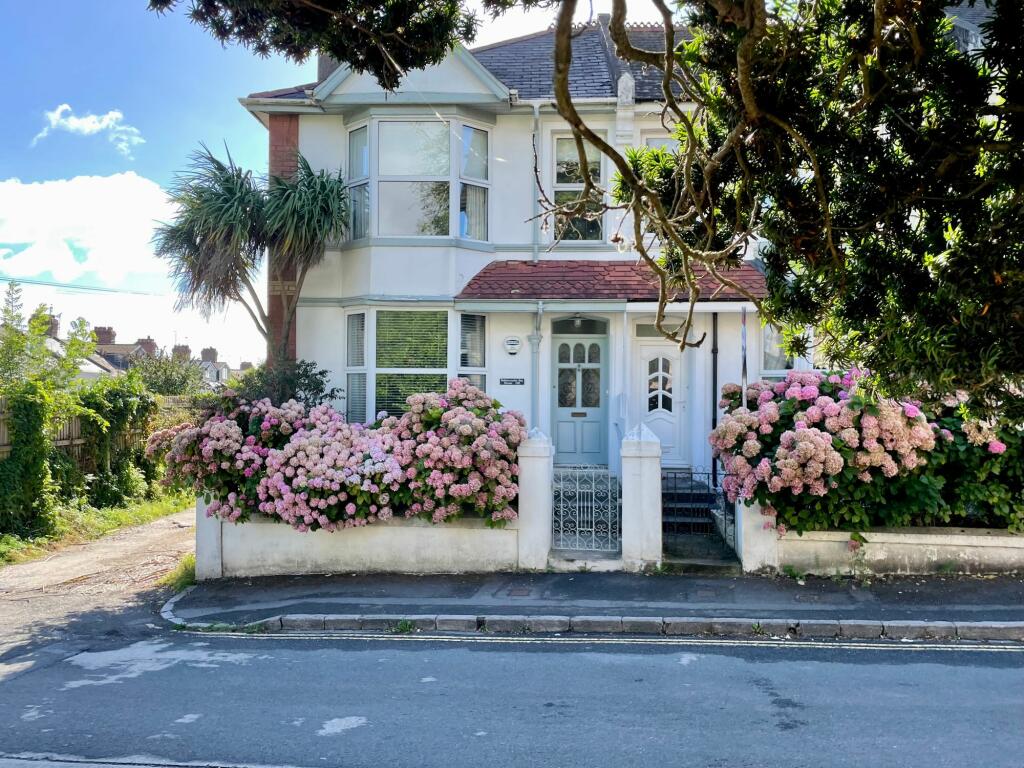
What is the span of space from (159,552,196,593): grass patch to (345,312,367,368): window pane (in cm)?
406

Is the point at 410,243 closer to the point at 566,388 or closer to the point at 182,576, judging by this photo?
the point at 566,388

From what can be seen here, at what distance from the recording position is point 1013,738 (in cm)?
496

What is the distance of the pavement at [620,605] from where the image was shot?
7566 mm

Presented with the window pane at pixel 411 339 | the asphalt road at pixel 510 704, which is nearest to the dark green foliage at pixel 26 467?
the asphalt road at pixel 510 704

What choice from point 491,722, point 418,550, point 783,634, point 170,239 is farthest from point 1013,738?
point 170,239

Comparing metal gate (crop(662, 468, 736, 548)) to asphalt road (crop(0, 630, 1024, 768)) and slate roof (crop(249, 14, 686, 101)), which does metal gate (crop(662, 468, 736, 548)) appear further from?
slate roof (crop(249, 14, 686, 101))

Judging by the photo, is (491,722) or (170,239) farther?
(170,239)

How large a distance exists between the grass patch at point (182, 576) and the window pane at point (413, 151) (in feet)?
22.0

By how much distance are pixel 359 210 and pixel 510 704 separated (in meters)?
9.30

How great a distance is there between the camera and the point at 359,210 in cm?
1297

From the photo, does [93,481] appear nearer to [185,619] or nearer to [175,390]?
[185,619]

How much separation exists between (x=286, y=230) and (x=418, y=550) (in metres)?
5.29

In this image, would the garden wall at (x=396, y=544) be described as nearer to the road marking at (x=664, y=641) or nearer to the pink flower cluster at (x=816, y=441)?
the road marking at (x=664, y=641)

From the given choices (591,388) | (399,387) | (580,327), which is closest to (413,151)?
(399,387)
